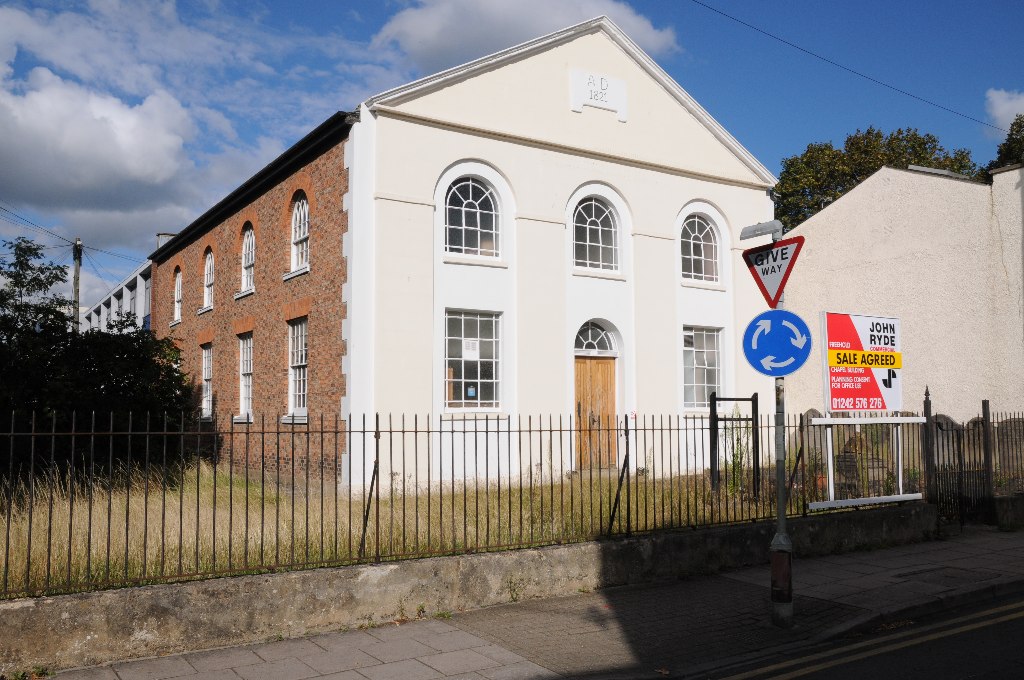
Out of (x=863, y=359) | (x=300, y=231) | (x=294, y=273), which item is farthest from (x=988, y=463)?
(x=300, y=231)

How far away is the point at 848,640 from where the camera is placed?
728 cm

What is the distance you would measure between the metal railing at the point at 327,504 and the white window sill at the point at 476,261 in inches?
107

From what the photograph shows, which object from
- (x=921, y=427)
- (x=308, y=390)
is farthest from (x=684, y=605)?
(x=308, y=390)

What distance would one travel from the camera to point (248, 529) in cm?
823

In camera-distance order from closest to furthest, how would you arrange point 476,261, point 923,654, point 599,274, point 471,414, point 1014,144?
point 923,654
point 471,414
point 476,261
point 599,274
point 1014,144

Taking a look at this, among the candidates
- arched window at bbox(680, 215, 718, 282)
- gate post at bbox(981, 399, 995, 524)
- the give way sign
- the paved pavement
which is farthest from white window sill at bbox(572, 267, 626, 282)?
the give way sign

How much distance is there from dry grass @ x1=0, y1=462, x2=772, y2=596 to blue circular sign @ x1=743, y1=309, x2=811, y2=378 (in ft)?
6.90

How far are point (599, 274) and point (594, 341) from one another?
1.28 meters

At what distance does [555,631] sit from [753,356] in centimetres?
297

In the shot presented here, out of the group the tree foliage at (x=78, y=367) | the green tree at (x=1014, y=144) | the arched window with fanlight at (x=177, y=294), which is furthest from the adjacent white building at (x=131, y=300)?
the green tree at (x=1014, y=144)

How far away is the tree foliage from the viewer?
14.0 metres

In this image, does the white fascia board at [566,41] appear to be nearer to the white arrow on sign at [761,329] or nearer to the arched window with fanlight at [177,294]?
the white arrow on sign at [761,329]

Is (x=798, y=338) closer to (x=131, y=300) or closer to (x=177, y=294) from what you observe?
(x=177, y=294)

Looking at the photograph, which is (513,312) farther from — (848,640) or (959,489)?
(848,640)
